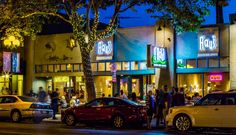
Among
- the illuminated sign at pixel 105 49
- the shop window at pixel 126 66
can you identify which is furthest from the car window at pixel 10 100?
the shop window at pixel 126 66

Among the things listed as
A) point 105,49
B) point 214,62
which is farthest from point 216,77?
point 105,49

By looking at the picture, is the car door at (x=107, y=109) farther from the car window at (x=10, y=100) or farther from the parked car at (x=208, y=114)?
the car window at (x=10, y=100)

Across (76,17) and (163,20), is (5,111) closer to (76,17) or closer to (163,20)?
(76,17)

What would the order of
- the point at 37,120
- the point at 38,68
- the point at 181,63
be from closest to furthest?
the point at 37,120 → the point at 181,63 → the point at 38,68

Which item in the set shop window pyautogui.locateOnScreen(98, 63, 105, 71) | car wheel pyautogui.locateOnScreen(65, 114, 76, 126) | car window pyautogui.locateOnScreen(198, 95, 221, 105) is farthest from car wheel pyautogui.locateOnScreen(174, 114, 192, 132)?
shop window pyautogui.locateOnScreen(98, 63, 105, 71)

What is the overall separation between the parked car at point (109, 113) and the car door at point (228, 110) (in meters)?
4.19

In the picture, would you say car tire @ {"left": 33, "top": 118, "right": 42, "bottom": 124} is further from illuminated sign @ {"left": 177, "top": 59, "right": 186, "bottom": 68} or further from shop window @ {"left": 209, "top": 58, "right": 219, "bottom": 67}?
shop window @ {"left": 209, "top": 58, "right": 219, "bottom": 67}

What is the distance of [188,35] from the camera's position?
1154 inches

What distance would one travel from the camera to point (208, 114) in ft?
60.4

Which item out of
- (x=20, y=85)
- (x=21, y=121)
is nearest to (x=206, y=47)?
(x=21, y=121)

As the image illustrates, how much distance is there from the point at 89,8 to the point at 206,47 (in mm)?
7172

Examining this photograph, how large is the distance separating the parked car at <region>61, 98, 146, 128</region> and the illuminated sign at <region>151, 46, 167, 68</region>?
Answer: 667 cm

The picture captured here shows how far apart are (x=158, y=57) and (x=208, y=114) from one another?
34.0 ft

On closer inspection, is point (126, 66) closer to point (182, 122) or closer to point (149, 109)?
point (149, 109)
